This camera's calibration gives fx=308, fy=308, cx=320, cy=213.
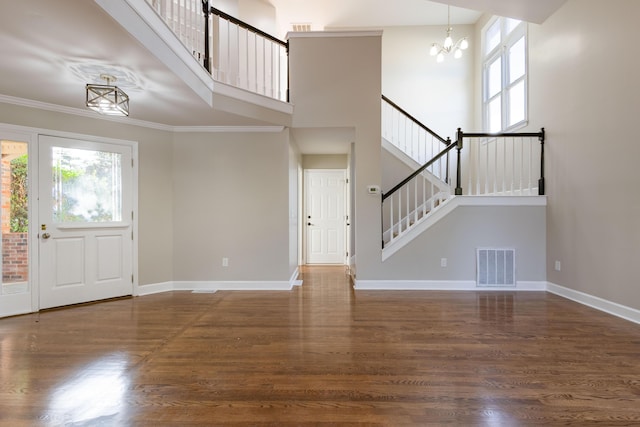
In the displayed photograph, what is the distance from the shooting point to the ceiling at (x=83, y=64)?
2.04m

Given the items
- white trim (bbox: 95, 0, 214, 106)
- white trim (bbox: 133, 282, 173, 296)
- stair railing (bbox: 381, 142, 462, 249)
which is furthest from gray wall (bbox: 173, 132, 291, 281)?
stair railing (bbox: 381, 142, 462, 249)

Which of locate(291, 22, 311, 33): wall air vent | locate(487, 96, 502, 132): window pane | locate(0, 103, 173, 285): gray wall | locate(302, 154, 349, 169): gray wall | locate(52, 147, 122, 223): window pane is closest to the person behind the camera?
locate(52, 147, 122, 223): window pane

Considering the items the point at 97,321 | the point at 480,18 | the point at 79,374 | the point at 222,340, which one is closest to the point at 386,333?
the point at 222,340

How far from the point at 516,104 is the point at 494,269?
117 inches

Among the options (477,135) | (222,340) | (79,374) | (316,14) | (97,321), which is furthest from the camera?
(316,14)

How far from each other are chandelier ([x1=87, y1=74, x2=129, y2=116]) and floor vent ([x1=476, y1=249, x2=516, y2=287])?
190 inches

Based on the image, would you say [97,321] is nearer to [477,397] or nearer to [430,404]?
[430,404]

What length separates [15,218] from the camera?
11.7 feet

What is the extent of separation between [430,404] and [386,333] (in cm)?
109

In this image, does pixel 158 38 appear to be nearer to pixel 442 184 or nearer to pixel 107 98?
pixel 107 98

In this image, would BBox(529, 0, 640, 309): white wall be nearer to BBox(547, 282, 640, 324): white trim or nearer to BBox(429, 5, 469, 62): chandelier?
Answer: BBox(547, 282, 640, 324): white trim

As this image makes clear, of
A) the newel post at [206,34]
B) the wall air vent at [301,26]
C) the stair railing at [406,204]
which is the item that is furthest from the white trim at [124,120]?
the wall air vent at [301,26]

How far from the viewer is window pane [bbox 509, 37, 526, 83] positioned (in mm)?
5203

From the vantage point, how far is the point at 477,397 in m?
1.94
